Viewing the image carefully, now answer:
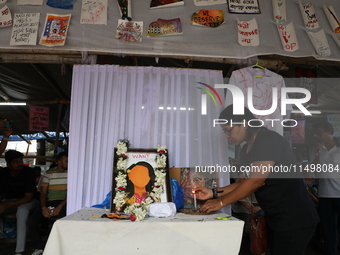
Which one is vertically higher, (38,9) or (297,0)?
(297,0)

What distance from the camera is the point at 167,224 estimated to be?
201cm

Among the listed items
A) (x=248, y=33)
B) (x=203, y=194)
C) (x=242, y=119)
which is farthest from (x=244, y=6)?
(x=203, y=194)

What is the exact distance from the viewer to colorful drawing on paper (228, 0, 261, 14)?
9.75 feet

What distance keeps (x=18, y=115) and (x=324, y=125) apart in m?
7.07

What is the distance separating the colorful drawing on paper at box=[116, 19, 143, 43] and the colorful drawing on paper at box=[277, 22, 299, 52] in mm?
1319

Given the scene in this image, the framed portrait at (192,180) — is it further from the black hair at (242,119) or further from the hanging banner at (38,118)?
the hanging banner at (38,118)

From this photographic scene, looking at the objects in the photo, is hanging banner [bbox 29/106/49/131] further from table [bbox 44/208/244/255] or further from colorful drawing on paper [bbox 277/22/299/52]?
colorful drawing on paper [bbox 277/22/299/52]

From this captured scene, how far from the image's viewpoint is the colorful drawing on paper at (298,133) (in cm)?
582

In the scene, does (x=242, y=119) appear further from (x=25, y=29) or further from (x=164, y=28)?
(x=25, y=29)

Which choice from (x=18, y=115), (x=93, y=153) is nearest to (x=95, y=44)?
(x=93, y=153)

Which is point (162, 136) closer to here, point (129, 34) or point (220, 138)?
point (220, 138)

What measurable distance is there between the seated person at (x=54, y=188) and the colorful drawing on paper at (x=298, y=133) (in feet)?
13.4

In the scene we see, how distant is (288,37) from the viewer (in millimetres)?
2945

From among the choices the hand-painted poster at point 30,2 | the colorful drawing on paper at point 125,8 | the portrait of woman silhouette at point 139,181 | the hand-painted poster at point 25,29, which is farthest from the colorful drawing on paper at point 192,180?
the hand-painted poster at point 30,2
